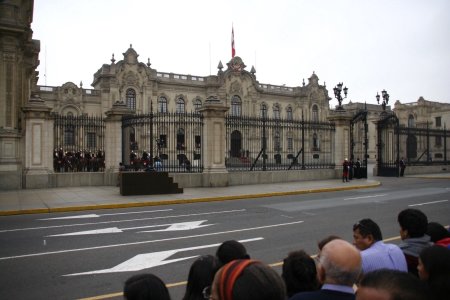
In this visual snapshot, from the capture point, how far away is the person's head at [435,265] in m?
2.90

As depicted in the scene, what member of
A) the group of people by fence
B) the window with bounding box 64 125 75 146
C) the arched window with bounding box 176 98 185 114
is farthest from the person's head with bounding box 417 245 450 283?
the arched window with bounding box 176 98 185 114

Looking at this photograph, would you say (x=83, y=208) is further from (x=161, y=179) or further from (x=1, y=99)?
(x=1, y=99)

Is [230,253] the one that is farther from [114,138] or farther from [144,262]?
[114,138]

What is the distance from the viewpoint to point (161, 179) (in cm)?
1814

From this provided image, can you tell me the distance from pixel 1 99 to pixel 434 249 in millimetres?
23333

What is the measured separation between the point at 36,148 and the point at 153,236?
13.9 meters

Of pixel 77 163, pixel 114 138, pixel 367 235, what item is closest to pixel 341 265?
pixel 367 235

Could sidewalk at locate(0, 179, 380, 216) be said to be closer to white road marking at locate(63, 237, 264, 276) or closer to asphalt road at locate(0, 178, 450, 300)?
asphalt road at locate(0, 178, 450, 300)

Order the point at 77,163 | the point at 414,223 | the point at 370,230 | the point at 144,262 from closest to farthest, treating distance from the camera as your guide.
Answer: the point at 370,230 < the point at 414,223 < the point at 144,262 < the point at 77,163

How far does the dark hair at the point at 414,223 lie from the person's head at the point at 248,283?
2821mm

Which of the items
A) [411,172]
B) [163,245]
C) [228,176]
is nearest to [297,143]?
[411,172]

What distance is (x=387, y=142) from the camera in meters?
31.4

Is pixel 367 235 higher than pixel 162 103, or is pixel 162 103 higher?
pixel 162 103

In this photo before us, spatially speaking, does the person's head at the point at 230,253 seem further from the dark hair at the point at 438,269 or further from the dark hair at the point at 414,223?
the dark hair at the point at 414,223
